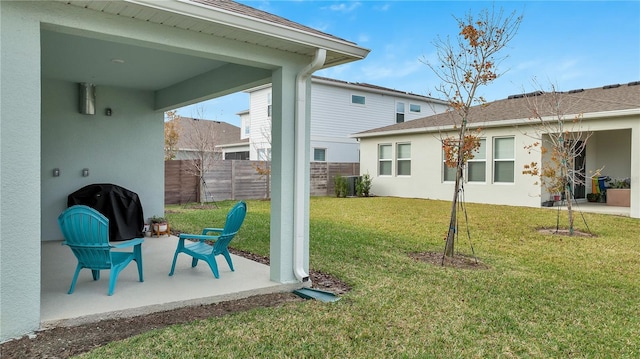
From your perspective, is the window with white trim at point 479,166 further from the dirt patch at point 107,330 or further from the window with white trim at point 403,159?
the dirt patch at point 107,330

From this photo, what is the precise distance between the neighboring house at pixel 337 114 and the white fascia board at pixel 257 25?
14830 mm

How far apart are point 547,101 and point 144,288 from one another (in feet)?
39.0

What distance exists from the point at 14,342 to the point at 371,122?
1988 cm

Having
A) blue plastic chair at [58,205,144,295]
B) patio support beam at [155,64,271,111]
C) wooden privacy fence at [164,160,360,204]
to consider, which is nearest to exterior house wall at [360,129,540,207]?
wooden privacy fence at [164,160,360,204]

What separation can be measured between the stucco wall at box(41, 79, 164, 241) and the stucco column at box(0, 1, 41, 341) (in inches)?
170

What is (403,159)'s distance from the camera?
17.3 meters

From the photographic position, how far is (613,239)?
26.2 ft

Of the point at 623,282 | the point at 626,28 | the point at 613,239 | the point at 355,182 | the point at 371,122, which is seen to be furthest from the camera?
the point at 371,122

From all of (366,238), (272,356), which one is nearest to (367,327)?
(272,356)

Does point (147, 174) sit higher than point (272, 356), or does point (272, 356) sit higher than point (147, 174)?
point (147, 174)

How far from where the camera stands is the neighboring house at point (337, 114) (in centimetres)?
2020

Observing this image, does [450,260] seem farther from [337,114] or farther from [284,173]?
[337,114]

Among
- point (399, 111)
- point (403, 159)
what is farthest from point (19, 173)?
point (399, 111)

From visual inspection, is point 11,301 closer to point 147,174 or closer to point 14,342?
point 14,342
